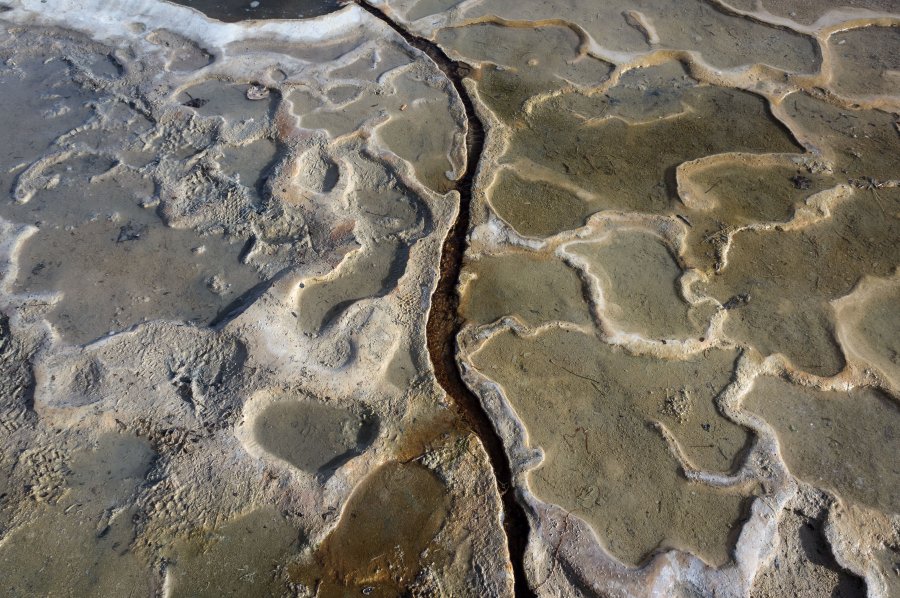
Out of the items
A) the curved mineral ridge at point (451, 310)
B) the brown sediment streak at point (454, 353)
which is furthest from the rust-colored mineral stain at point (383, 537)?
the brown sediment streak at point (454, 353)

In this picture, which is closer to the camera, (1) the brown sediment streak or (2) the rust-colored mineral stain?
(2) the rust-colored mineral stain

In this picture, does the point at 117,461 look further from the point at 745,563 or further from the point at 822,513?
the point at 822,513

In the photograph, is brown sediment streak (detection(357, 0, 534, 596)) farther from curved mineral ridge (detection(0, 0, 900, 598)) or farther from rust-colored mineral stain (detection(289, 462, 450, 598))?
rust-colored mineral stain (detection(289, 462, 450, 598))

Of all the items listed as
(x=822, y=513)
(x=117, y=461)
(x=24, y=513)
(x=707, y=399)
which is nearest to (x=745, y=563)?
(x=822, y=513)

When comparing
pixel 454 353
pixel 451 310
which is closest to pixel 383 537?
pixel 454 353

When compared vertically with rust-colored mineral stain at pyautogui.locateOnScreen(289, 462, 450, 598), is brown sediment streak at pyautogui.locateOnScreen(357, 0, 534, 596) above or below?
above

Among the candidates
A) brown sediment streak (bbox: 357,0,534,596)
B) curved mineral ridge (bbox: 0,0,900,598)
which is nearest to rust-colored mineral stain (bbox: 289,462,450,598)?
curved mineral ridge (bbox: 0,0,900,598)

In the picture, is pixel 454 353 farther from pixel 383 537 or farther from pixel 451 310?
pixel 383 537
